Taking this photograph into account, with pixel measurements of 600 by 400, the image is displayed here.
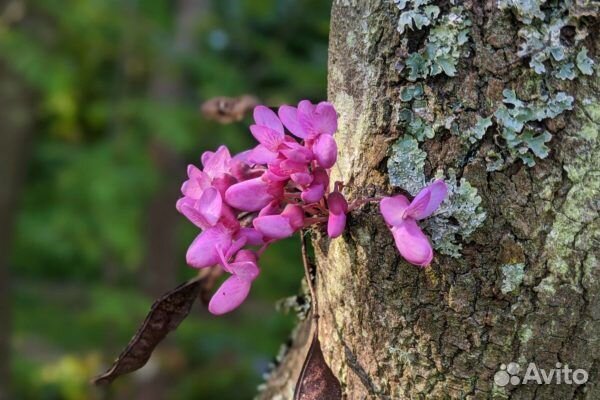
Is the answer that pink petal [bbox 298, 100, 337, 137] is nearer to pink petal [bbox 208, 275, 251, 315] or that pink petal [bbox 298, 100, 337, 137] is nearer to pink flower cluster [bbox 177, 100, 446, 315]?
pink flower cluster [bbox 177, 100, 446, 315]

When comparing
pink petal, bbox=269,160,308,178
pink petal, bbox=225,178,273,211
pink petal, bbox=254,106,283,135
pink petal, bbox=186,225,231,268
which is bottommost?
pink petal, bbox=186,225,231,268

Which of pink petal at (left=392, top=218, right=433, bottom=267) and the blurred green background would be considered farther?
the blurred green background

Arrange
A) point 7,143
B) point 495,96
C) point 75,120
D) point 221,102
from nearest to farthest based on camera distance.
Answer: point 495,96 < point 221,102 < point 7,143 < point 75,120

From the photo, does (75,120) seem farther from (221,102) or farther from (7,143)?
(221,102)

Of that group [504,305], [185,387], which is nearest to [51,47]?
[185,387]

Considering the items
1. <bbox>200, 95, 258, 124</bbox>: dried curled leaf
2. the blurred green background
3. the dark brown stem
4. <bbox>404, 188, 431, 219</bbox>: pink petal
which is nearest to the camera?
<bbox>404, 188, 431, 219</bbox>: pink petal

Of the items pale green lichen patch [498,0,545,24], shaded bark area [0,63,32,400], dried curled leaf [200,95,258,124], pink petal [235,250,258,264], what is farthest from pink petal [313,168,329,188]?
shaded bark area [0,63,32,400]

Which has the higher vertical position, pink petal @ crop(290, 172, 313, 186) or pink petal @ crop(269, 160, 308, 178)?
pink petal @ crop(269, 160, 308, 178)
